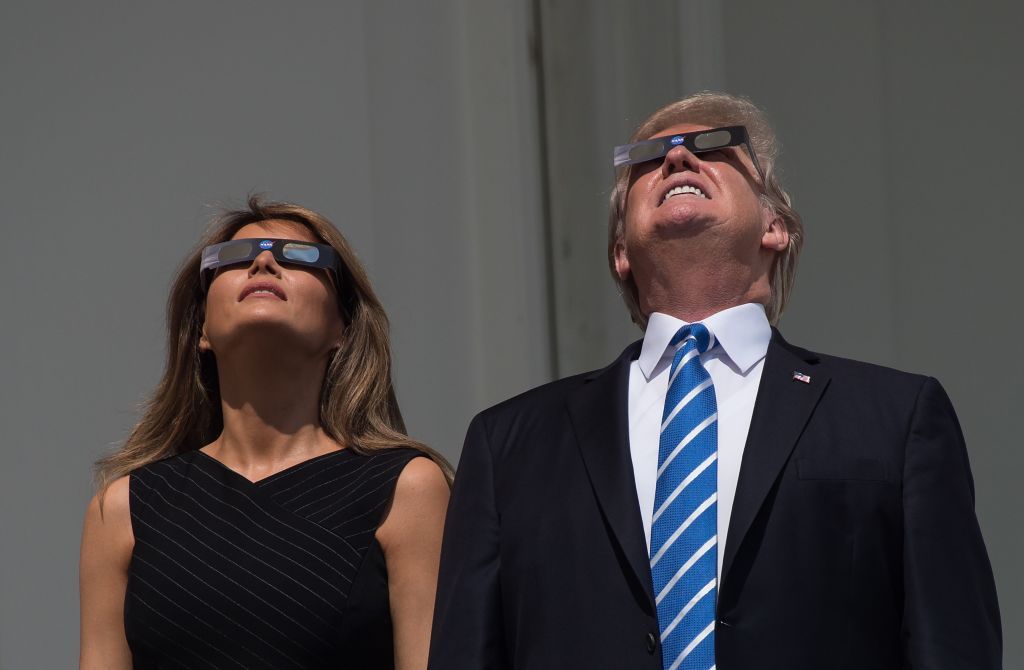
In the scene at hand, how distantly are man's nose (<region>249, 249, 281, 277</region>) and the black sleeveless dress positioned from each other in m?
0.39

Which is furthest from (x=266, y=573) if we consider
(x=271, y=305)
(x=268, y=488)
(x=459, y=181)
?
(x=459, y=181)

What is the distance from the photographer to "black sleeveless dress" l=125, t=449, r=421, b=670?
2.97m

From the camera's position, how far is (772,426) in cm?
244

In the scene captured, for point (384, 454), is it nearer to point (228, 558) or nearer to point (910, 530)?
point (228, 558)

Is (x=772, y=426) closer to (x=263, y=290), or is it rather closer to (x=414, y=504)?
(x=414, y=504)

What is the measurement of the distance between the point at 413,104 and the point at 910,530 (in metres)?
2.81

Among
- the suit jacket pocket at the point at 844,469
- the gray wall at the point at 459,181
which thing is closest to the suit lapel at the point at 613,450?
the suit jacket pocket at the point at 844,469

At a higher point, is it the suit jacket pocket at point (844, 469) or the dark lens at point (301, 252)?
the dark lens at point (301, 252)

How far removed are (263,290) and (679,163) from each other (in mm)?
908

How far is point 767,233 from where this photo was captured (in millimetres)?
2863

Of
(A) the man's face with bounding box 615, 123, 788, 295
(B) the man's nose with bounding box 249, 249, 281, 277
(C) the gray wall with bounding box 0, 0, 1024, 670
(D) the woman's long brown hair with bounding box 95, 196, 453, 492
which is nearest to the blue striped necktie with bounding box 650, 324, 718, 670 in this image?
(A) the man's face with bounding box 615, 123, 788, 295

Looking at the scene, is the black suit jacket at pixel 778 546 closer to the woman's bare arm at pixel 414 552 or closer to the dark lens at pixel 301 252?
the woman's bare arm at pixel 414 552

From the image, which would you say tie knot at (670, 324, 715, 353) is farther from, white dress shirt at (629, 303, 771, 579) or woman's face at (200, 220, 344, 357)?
woman's face at (200, 220, 344, 357)

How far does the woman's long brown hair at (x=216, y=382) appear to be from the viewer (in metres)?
3.32
